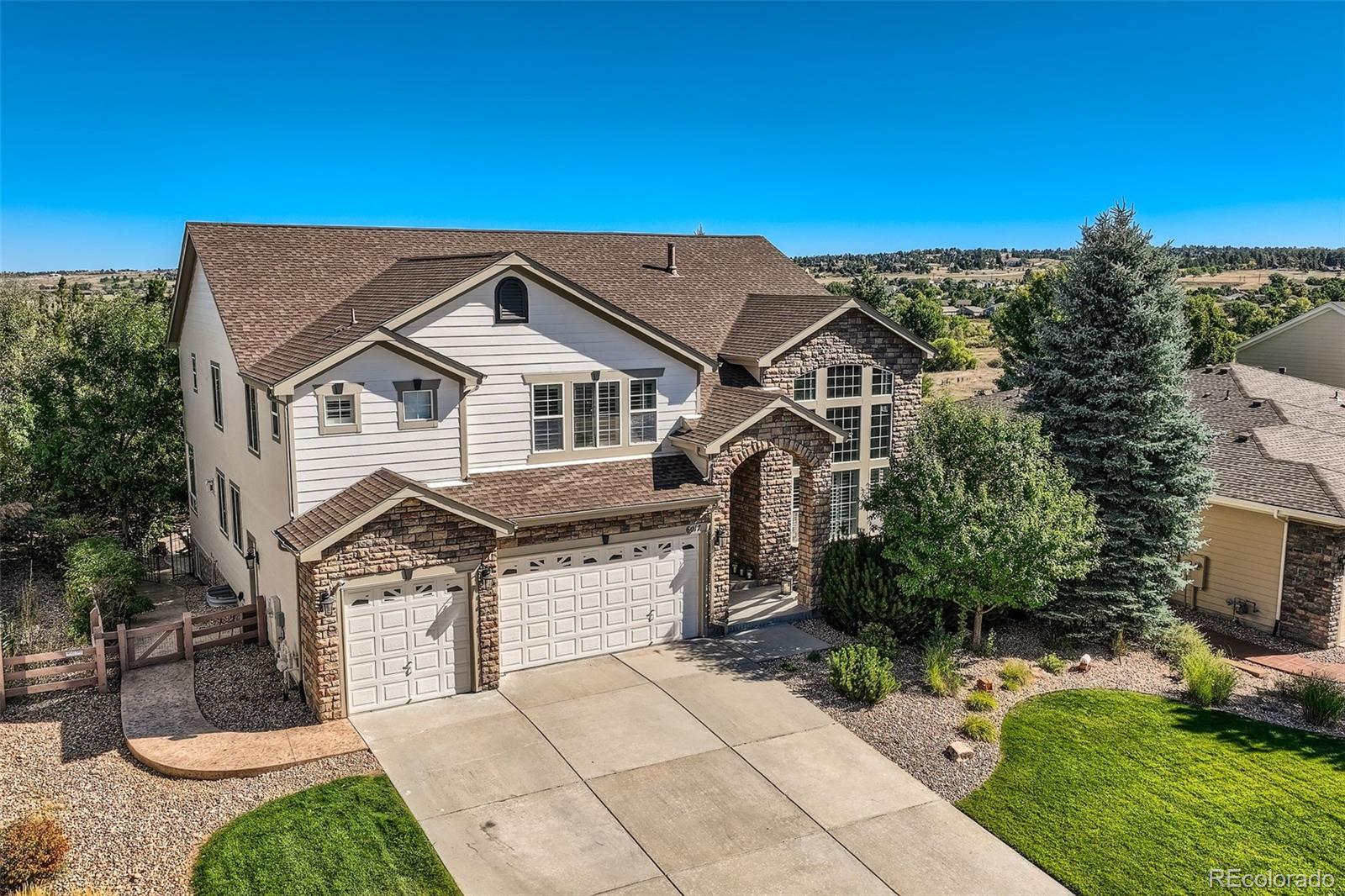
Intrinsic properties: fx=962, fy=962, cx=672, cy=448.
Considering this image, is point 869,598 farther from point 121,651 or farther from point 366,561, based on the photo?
point 121,651

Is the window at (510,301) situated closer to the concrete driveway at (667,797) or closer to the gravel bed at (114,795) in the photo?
the concrete driveway at (667,797)

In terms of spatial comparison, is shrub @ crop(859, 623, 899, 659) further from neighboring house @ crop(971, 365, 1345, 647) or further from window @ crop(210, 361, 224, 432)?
window @ crop(210, 361, 224, 432)

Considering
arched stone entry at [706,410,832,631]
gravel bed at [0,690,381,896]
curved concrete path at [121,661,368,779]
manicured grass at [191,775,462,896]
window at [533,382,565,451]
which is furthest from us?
arched stone entry at [706,410,832,631]

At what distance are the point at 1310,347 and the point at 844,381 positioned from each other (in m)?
20.7

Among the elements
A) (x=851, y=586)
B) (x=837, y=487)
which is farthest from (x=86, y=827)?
(x=837, y=487)

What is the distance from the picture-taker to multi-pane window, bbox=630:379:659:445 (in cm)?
1855

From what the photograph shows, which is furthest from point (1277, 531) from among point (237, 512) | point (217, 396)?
point (217, 396)

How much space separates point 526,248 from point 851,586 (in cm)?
1128

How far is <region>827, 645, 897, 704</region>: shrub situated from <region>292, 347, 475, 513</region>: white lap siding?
730cm

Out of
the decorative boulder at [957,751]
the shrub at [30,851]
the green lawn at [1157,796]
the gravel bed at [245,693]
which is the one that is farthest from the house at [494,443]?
the green lawn at [1157,796]

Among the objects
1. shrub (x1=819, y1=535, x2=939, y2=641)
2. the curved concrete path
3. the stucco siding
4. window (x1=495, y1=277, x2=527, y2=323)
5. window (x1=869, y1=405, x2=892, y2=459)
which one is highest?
window (x1=495, y1=277, x2=527, y2=323)

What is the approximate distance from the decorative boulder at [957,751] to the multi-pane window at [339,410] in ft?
34.2

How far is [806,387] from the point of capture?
827 inches

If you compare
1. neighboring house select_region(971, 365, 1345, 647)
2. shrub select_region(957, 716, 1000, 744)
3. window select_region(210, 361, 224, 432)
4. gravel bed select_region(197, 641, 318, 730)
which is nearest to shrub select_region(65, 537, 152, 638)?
gravel bed select_region(197, 641, 318, 730)
